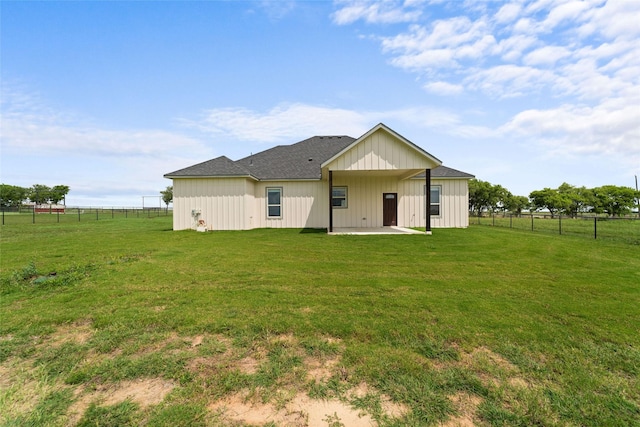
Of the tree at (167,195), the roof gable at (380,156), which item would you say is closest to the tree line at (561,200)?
the roof gable at (380,156)

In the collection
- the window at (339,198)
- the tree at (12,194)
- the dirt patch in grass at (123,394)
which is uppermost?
the tree at (12,194)

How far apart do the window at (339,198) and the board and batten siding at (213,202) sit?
4914 millimetres

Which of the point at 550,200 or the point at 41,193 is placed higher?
the point at 41,193

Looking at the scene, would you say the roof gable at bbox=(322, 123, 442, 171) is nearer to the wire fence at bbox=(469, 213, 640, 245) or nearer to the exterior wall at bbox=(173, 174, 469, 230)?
the exterior wall at bbox=(173, 174, 469, 230)

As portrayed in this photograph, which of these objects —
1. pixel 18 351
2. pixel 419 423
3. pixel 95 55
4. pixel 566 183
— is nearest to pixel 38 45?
pixel 95 55

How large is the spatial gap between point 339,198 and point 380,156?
4794 mm

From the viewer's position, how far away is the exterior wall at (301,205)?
51.8 ft

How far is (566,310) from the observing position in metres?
4.03

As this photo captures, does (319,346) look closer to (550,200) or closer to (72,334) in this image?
(72,334)

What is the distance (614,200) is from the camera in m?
45.4

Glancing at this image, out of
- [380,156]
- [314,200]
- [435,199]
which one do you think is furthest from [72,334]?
[435,199]

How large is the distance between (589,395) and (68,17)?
15498 millimetres

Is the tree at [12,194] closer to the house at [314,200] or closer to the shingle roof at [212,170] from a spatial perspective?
the shingle roof at [212,170]

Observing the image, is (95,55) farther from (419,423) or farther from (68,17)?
(419,423)
